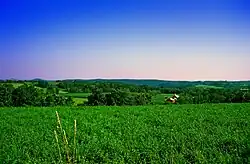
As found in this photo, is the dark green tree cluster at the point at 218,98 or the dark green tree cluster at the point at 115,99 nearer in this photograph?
the dark green tree cluster at the point at 115,99

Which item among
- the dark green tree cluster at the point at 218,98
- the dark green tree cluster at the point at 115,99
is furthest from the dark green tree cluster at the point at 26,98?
the dark green tree cluster at the point at 218,98

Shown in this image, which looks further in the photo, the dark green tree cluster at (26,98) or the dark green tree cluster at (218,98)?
the dark green tree cluster at (218,98)

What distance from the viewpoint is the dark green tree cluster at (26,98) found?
211ft

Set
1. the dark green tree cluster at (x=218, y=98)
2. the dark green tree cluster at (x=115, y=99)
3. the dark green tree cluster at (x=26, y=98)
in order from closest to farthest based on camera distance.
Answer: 1. the dark green tree cluster at (x=26, y=98)
2. the dark green tree cluster at (x=115, y=99)
3. the dark green tree cluster at (x=218, y=98)

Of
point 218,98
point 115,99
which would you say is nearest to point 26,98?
point 115,99

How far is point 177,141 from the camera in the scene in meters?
11.9

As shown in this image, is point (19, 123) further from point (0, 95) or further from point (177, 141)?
point (0, 95)

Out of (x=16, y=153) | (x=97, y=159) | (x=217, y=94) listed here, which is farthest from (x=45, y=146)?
(x=217, y=94)

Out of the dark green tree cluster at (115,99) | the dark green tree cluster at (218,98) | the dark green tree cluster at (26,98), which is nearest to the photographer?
the dark green tree cluster at (26,98)

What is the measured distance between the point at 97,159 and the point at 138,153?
130cm

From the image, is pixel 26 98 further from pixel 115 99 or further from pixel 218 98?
pixel 218 98

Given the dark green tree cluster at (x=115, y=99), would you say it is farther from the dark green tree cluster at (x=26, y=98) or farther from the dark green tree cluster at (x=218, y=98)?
the dark green tree cluster at (x=218, y=98)

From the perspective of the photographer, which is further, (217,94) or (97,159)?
(217,94)

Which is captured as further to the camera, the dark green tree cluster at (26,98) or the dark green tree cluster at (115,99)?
the dark green tree cluster at (115,99)
